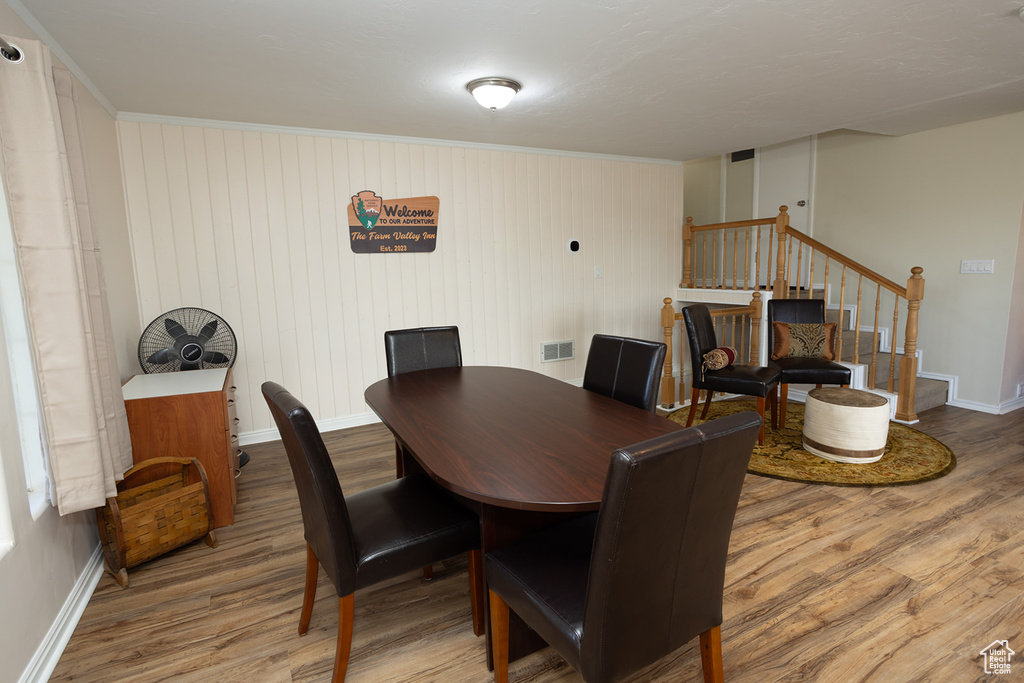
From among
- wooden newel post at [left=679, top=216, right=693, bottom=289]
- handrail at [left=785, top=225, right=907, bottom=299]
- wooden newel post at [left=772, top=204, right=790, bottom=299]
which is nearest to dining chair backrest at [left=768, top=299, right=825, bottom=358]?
handrail at [left=785, top=225, right=907, bottom=299]

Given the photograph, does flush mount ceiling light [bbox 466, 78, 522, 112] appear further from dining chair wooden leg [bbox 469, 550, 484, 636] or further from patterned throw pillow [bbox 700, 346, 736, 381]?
dining chair wooden leg [bbox 469, 550, 484, 636]

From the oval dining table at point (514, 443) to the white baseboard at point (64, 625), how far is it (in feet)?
4.20

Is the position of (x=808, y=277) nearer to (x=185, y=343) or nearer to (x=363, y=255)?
(x=363, y=255)

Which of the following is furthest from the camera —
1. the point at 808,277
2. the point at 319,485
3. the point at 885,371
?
the point at 808,277

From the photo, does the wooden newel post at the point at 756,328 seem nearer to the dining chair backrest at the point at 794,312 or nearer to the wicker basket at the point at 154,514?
the dining chair backrest at the point at 794,312

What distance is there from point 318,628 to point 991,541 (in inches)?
114

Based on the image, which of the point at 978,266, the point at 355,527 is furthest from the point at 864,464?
the point at 355,527

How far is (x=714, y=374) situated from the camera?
3748 mm

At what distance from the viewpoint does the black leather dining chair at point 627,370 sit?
2264mm

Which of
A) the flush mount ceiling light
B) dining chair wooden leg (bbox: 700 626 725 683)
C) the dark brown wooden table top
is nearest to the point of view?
the dark brown wooden table top

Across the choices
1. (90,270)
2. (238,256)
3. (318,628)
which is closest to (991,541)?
(318,628)

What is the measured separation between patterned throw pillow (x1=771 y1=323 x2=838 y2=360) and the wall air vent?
70.5 inches

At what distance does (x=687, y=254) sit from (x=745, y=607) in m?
4.37

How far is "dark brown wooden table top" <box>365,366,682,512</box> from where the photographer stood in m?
1.41
